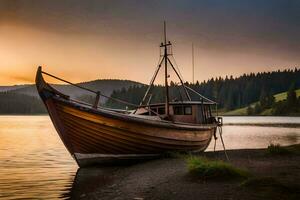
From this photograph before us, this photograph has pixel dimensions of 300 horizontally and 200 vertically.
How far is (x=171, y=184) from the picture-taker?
1353 cm

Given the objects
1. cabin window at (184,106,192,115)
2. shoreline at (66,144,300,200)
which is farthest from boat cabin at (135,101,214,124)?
shoreline at (66,144,300,200)

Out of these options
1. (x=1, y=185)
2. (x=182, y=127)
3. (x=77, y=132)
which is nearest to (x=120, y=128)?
(x=77, y=132)

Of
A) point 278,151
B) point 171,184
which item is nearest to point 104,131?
point 171,184

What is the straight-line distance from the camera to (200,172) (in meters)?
14.1

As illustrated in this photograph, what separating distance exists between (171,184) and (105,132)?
7234 mm

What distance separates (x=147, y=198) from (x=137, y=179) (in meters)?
3.72

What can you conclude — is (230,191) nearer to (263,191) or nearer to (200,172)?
(263,191)

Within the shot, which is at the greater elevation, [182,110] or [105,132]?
[182,110]

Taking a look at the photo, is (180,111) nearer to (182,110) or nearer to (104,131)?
(182,110)

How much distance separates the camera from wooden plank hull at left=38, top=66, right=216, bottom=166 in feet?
64.3

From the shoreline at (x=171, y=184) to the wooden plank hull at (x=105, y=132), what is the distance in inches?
42.0

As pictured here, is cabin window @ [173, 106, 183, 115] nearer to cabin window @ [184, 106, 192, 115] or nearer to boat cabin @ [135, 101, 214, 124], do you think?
boat cabin @ [135, 101, 214, 124]

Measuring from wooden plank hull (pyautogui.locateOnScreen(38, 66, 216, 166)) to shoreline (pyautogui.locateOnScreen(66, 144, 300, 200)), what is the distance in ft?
3.50

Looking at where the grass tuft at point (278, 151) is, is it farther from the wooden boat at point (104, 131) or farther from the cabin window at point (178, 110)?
the cabin window at point (178, 110)
